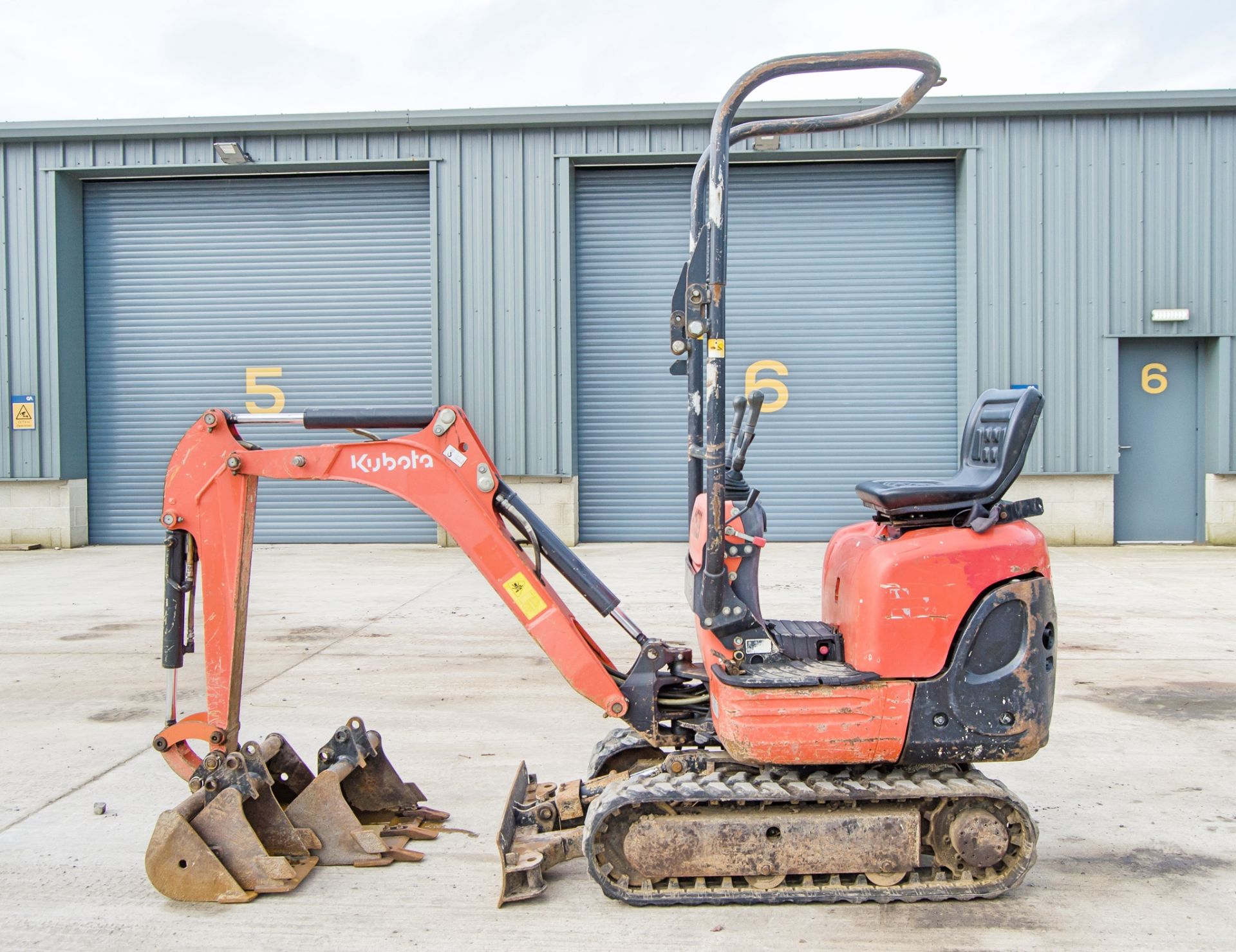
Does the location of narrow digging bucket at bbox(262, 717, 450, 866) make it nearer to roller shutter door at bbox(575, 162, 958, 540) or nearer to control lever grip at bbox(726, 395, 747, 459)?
control lever grip at bbox(726, 395, 747, 459)

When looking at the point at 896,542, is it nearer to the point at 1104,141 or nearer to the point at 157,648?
the point at 157,648

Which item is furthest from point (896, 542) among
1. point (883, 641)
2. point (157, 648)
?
point (157, 648)

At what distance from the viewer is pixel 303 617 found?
9.41m

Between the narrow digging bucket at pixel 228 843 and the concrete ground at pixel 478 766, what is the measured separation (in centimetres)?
7

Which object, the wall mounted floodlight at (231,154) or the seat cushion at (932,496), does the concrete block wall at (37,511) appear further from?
the seat cushion at (932,496)

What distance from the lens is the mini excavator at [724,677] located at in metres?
3.61

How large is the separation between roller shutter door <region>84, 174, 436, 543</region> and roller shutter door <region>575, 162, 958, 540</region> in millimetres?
2915

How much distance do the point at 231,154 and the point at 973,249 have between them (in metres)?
10.8

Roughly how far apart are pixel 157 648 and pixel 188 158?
9.45 m

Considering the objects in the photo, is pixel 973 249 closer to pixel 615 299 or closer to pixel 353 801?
pixel 615 299

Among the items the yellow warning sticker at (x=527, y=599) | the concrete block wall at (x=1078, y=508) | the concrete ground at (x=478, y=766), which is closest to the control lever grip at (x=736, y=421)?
the yellow warning sticker at (x=527, y=599)

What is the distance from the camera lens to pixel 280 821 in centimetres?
404

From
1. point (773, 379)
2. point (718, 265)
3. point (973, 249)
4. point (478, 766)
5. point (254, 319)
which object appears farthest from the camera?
point (254, 319)

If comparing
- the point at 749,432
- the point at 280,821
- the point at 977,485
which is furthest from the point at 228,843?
the point at 977,485
